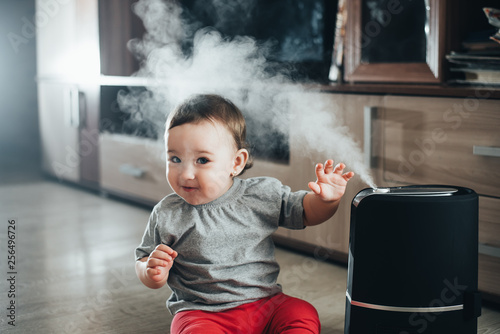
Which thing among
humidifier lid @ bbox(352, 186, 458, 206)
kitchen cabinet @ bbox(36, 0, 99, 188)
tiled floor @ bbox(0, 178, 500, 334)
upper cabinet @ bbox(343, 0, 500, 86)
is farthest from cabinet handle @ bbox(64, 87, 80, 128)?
humidifier lid @ bbox(352, 186, 458, 206)

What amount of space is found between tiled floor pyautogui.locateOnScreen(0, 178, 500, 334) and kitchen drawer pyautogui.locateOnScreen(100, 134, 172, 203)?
4.1 inches

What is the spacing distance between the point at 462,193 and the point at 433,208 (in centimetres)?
8

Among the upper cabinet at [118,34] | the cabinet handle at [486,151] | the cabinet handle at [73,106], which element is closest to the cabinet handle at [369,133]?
the cabinet handle at [486,151]

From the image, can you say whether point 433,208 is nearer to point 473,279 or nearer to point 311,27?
point 473,279

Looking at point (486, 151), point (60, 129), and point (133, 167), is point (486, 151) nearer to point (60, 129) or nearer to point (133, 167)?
point (133, 167)

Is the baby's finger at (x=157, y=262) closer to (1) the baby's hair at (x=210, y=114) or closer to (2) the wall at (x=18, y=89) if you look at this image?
(1) the baby's hair at (x=210, y=114)

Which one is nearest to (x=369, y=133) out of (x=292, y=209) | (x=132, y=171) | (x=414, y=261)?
(x=292, y=209)

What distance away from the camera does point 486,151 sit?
121cm

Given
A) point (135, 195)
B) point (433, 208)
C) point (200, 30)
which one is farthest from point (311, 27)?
point (433, 208)

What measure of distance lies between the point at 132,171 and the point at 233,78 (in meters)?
0.68

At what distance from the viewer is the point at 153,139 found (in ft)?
7.52

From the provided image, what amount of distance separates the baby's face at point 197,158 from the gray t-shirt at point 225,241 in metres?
0.04

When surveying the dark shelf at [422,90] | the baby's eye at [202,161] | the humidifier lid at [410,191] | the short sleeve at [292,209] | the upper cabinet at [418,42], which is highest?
the upper cabinet at [418,42]

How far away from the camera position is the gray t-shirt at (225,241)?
100 cm
